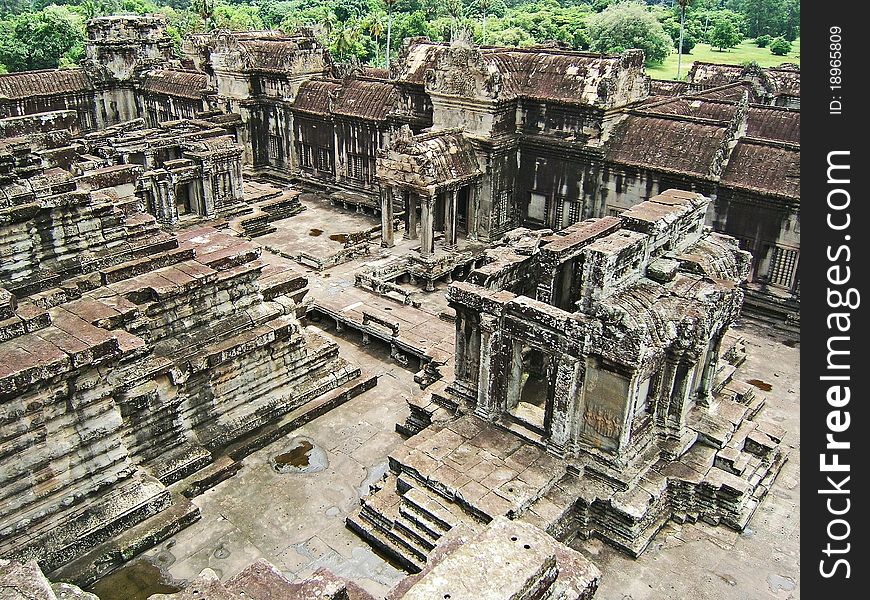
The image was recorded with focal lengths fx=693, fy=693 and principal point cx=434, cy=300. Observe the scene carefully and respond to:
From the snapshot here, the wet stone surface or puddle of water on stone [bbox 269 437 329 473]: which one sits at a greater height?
puddle of water on stone [bbox 269 437 329 473]

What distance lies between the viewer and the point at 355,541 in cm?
1502

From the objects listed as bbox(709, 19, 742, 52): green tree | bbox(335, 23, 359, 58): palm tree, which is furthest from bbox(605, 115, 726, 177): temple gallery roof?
bbox(709, 19, 742, 52): green tree

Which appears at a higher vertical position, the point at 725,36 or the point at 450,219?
the point at 725,36

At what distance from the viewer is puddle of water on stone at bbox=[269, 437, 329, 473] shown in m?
17.3

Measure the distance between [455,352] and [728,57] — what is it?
100718 millimetres

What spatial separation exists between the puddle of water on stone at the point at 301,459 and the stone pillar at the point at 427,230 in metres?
11.3

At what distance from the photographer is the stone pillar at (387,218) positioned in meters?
28.8

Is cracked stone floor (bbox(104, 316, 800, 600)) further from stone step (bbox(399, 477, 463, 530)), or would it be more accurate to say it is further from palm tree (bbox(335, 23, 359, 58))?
palm tree (bbox(335, 23, 359, 58))

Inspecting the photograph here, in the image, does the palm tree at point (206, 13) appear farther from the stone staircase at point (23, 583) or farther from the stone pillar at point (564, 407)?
the stone staircase at point (23, 583)

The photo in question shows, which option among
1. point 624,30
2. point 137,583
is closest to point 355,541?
Answer: point 137,583

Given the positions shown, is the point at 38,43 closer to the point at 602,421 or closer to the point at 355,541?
the point at 355,541

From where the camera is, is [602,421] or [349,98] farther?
[349,98]

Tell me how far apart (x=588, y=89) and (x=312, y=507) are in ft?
62.6

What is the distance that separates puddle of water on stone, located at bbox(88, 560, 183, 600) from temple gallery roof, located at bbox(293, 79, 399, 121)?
24.3m
